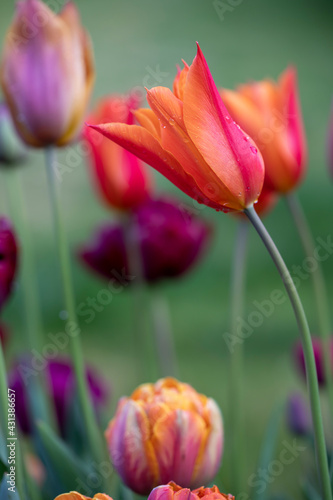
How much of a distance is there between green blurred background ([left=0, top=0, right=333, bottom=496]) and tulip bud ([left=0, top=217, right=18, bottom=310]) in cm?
18

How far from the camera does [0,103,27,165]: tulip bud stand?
1.21ft

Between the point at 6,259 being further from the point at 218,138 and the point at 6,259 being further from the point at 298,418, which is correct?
the point at 298,418

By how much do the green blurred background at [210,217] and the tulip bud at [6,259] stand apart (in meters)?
0.18

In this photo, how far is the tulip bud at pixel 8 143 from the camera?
0.37 meters

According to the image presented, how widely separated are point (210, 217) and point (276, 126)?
82cm

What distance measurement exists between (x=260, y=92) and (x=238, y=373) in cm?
16

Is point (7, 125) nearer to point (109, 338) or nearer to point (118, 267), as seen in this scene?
point (118, 267)

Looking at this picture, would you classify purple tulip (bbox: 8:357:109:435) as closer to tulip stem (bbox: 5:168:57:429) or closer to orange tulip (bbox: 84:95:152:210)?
tulip stem (bbox: 5:168:57:429)

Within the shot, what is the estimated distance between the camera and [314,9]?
228cm

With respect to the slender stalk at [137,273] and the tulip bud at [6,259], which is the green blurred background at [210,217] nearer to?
the slender stalk at [137,273]

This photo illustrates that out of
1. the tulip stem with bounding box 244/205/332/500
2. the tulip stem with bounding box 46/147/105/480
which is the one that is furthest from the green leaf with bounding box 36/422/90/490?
the tulip stem with bounding box 244/205/332/500

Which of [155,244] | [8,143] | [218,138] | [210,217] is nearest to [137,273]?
[155,244]

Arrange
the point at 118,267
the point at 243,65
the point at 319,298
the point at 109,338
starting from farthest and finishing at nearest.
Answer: the point at 243,65 < the point at 109,338 < the point at 118,267 < the point at 319,298

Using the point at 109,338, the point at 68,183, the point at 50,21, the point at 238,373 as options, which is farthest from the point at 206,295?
the point at 50,21
